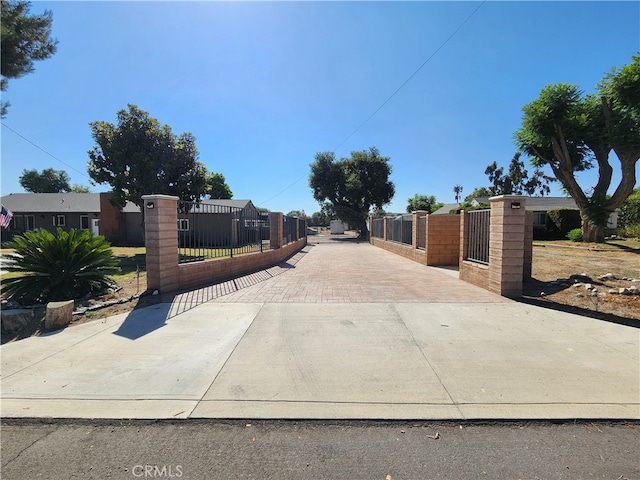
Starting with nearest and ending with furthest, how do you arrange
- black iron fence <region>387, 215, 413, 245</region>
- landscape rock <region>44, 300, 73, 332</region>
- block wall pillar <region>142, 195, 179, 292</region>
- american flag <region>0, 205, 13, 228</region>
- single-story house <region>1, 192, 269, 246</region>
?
landscape rock <region>44, 300, 73, 332</region> → block wall pillar <region>142, 195, 179, 292</region> → american flag <region>0, 205, 13, 228</region> → black iron fence <region>387, 215, 413, 245</region> → single-story house <region>1, 192, 269, 246</region>

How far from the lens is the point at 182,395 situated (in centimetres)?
332

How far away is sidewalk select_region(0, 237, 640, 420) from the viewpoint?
310cm

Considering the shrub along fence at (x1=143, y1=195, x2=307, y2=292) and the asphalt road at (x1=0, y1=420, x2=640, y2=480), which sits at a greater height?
the shrub along fence at (x1=143, y1=195, x2=307, y2=292)

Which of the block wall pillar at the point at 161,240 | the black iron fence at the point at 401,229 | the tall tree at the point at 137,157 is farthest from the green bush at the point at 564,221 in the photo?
the block wall pillar at the point at 161,240

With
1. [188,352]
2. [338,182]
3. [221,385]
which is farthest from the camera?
[338,182]

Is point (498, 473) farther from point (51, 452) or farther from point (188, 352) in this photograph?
point (188, 352)

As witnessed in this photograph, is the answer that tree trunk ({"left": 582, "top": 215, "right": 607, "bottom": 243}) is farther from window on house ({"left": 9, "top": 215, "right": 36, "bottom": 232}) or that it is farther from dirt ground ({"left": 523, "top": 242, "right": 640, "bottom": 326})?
window on house ({"left": 9, "top": 215, "right": 36, "bottom": 232})

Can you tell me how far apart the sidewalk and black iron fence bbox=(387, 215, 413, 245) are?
32.3 feet

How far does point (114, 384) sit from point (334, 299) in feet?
14.1

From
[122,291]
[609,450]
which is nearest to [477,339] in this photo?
[609,450]

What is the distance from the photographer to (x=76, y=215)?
2800 cm

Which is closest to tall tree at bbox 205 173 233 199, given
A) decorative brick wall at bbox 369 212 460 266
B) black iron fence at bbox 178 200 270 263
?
black iron fence at bbox 178 200 270 263

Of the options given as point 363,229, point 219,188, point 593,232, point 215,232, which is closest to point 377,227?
point 363,229

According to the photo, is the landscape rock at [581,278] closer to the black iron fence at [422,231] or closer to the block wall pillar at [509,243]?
the block wall pillar at [509,243]
